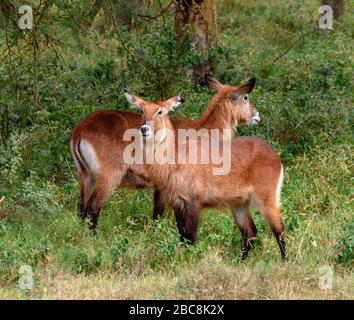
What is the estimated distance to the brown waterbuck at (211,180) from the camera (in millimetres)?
7523

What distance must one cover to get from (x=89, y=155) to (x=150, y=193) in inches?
36.0

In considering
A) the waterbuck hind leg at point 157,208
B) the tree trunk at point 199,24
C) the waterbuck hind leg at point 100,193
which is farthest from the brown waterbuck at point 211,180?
the tree trunk at point 199,24

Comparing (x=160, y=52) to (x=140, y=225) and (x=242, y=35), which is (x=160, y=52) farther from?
(x=242, y=35)

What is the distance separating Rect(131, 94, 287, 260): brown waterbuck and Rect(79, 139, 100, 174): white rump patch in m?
0.78

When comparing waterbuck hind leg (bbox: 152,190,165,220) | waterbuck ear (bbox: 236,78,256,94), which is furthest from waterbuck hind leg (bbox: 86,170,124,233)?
waterbuck ear (bbox: 236,78,256,94)

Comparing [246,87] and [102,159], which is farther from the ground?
[246,87]

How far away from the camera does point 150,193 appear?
29.8 ft

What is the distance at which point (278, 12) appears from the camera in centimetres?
1541

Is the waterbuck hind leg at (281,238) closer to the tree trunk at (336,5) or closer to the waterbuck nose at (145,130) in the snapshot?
the waterbuck nose at (145,130)

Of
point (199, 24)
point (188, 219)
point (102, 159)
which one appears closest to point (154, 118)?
point (188, 219)

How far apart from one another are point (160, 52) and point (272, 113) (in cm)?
148

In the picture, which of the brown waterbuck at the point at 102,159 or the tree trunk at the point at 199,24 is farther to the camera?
the tree trunk at the point at 199,24

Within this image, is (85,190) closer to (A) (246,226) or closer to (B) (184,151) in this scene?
(B) (184,151)

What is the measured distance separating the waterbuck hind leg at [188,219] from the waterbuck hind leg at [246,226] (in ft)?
1.23
